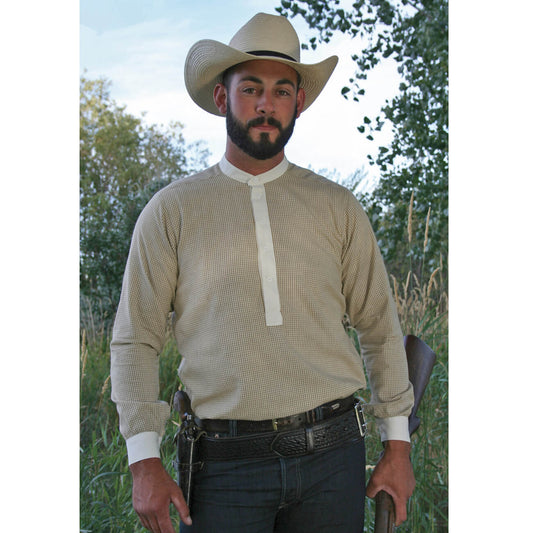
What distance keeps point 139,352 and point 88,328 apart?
8.78ft

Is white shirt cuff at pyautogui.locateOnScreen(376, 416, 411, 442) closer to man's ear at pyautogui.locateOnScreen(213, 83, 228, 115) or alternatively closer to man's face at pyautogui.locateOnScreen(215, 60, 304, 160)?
man's face at pyautogui.locateOnScreen(215, 60, 304, 160)

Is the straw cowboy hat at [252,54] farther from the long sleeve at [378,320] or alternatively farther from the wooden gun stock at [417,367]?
the wooden gun stock at [417,367]

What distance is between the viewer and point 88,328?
4.03m

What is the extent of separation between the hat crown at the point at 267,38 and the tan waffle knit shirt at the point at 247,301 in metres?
0.29

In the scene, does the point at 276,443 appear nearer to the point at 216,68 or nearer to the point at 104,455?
the point at 216,68

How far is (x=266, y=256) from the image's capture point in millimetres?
1507

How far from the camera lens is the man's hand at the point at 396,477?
1.55 m

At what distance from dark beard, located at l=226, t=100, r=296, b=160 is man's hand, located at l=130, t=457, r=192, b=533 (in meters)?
0.76

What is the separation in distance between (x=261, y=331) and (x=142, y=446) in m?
0.37

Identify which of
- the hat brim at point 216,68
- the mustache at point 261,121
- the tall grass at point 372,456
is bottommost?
the tall grass at point 372,456

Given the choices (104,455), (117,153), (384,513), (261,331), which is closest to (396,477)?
(384,513)

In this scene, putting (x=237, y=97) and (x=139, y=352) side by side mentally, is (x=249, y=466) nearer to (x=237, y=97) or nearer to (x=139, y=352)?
(x=139, y=352)

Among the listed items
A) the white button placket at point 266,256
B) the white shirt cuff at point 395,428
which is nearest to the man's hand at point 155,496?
the white button placket at point 266,256

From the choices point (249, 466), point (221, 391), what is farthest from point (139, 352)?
point (249, 466)
